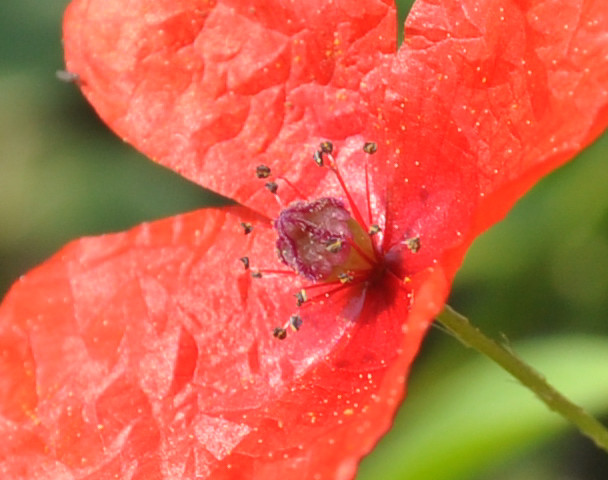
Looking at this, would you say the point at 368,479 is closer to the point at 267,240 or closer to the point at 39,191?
the point at 267,240

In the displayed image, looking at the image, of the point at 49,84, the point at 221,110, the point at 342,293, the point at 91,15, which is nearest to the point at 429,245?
the point at 342,293

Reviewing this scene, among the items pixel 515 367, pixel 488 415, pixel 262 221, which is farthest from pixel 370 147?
pixel 488 415

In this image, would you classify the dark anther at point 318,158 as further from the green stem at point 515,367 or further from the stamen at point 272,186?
the green stem at point 515,367

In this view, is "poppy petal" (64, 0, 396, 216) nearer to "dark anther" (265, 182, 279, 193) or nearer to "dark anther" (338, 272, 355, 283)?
"dark anther" (265, 182, 279, 193)

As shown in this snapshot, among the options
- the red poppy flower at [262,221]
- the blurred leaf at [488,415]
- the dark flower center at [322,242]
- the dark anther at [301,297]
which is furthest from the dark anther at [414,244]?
the blurred leaf at [488,415]

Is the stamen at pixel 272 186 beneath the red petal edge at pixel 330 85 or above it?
beneath

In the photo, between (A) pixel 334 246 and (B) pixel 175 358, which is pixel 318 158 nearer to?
(A) pixel 334 246
